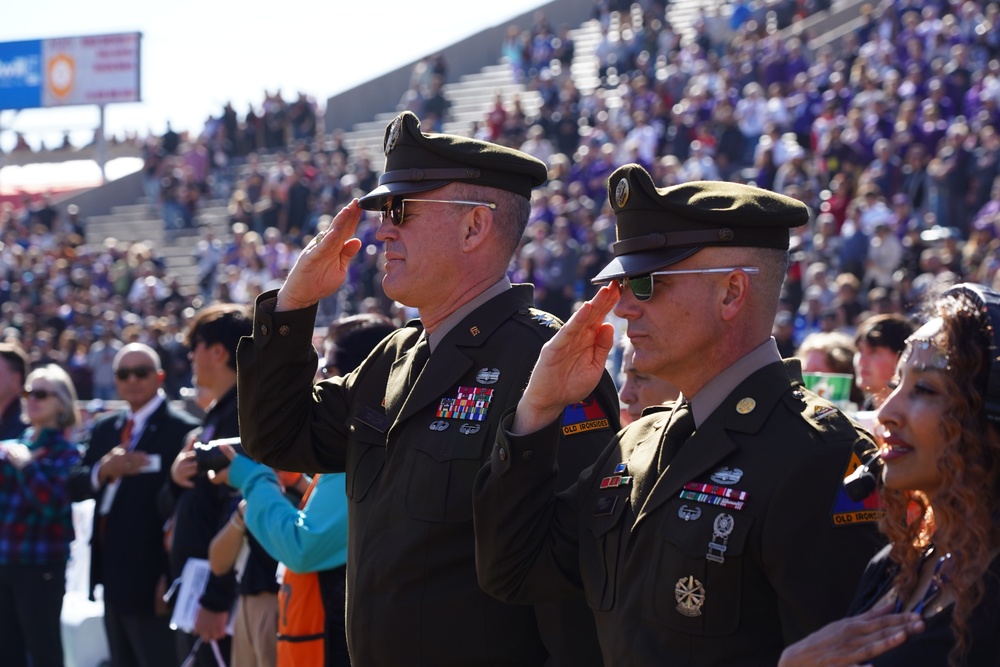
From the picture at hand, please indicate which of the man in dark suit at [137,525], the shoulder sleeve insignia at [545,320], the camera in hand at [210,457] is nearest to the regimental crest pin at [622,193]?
the shoulder sleeve insignia at [545,320]

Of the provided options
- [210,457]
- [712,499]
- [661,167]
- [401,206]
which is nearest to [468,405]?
[401,206]

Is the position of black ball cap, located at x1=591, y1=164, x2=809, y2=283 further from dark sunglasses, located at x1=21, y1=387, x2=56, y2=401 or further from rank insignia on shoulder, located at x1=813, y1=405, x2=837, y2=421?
dark sunglasses, located at x1=21, y1=387, x2=56, y2=401

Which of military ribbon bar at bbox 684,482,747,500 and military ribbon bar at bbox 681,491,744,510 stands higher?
military ribbon bar at bbox 684,482,747,500

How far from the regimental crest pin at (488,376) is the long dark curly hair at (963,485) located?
1202 mm

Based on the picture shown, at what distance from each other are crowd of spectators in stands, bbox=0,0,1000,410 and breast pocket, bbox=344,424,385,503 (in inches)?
290

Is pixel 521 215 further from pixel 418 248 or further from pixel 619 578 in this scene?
pixel 619 578

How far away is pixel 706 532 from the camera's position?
2.46m

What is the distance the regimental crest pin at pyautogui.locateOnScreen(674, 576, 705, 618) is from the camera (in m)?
2.43

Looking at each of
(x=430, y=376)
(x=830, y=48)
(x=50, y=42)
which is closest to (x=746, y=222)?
(x=430, y=376)

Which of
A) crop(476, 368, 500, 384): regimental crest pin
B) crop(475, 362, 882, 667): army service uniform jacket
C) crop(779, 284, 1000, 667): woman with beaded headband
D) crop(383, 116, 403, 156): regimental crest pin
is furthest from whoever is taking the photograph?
crop(383, 116, 403, 156): regimental crest pin

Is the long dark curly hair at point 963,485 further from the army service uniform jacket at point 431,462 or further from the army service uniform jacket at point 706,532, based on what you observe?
the army service uniform jacket at point 431,462

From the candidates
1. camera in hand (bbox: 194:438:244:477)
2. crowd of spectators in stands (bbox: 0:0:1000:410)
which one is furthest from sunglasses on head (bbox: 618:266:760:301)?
crowd of spectators in stands (bbox: 0:0:1000:410)

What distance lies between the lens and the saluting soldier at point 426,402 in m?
3.11

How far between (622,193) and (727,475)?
0.66 meters
